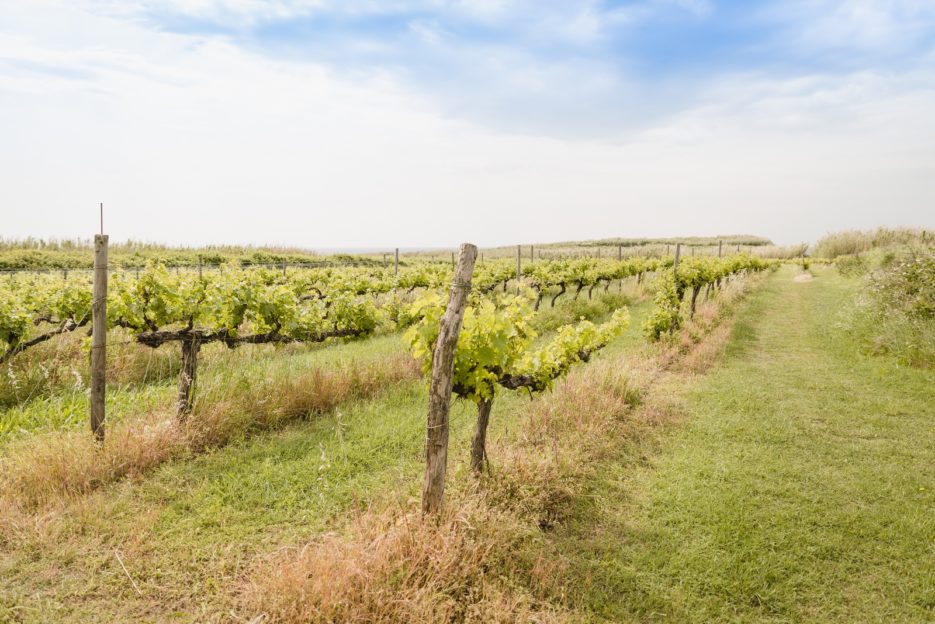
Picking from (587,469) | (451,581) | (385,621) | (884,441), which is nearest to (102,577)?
(385,621)

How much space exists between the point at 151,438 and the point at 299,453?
58.4 inches

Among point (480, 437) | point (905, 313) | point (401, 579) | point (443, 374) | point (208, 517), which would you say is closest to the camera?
point (401, 579)

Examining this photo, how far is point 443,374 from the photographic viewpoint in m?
3.76

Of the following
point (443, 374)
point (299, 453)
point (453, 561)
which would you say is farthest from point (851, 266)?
point (453, 561)

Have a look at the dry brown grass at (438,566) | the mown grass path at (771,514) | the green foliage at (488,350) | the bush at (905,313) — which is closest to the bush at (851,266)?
the bush at (905,313)

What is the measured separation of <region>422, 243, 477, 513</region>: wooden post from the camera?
3.71m

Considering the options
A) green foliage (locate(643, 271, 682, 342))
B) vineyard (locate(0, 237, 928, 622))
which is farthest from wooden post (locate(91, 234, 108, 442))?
green foliage (locate(643, 271, 682, 342))

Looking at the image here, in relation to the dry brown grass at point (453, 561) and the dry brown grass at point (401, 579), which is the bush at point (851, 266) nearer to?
the dry brown grass at point (453, 561)

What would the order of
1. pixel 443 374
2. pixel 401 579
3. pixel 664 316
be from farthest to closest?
pixel 664 316
pixel 443 374
pixel 401 579

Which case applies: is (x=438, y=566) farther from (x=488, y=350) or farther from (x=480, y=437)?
(x=488, y=350)

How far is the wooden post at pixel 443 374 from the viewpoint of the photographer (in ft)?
12.2

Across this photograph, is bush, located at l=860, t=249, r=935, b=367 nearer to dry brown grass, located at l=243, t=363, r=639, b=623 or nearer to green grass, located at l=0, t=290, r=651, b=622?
green grass, located at l=0, t=290, r=651, b=622

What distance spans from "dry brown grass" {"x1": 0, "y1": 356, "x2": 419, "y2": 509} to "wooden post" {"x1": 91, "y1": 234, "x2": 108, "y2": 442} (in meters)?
0.18

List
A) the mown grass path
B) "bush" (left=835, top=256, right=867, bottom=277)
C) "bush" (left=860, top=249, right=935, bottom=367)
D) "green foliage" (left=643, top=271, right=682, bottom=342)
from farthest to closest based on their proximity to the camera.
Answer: "bush" (left=835, top=256, right=867, bottom=277) < "green foliage" (left=643, top=271, right=682, bottom=342) < "bush" (left=860, top=249, right=935, bottom=367) < the mown grass path
